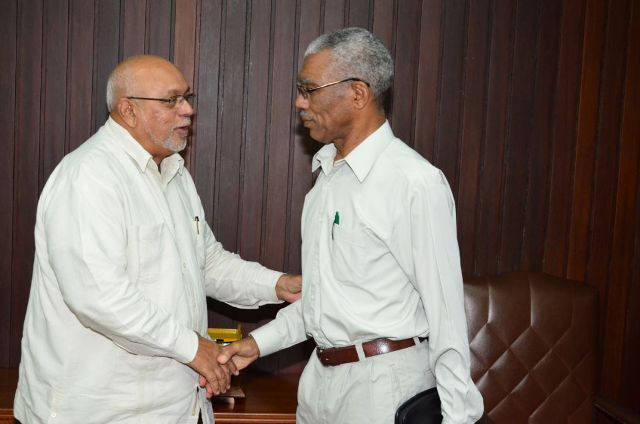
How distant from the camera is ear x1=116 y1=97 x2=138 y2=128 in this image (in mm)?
2441

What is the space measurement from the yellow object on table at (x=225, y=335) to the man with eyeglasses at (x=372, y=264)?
2.30 ft

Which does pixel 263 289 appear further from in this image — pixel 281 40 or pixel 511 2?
pixel 511 2

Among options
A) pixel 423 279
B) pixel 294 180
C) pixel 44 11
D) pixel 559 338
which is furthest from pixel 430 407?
pixel 44 11

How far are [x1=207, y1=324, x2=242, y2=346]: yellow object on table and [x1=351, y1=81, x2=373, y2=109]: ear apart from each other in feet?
3.97

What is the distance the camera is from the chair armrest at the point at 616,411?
2.75 metres

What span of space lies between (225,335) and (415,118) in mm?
1242

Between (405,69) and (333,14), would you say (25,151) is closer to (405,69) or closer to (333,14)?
(333,14)

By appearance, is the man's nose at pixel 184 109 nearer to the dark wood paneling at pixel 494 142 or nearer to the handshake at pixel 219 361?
the handshake at pixel 219 361

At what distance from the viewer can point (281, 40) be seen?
3.20m

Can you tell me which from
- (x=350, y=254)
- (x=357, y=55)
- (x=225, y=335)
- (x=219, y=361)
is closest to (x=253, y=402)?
(x=225, y=335)

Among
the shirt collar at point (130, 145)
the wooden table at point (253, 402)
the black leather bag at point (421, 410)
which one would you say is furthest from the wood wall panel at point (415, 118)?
the black leather bag at point (421, 410)

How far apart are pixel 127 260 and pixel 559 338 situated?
179 cm

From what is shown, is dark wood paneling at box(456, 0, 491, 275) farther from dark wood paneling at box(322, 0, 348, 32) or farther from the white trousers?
the white trousers

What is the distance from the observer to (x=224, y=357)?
250 centimetres
